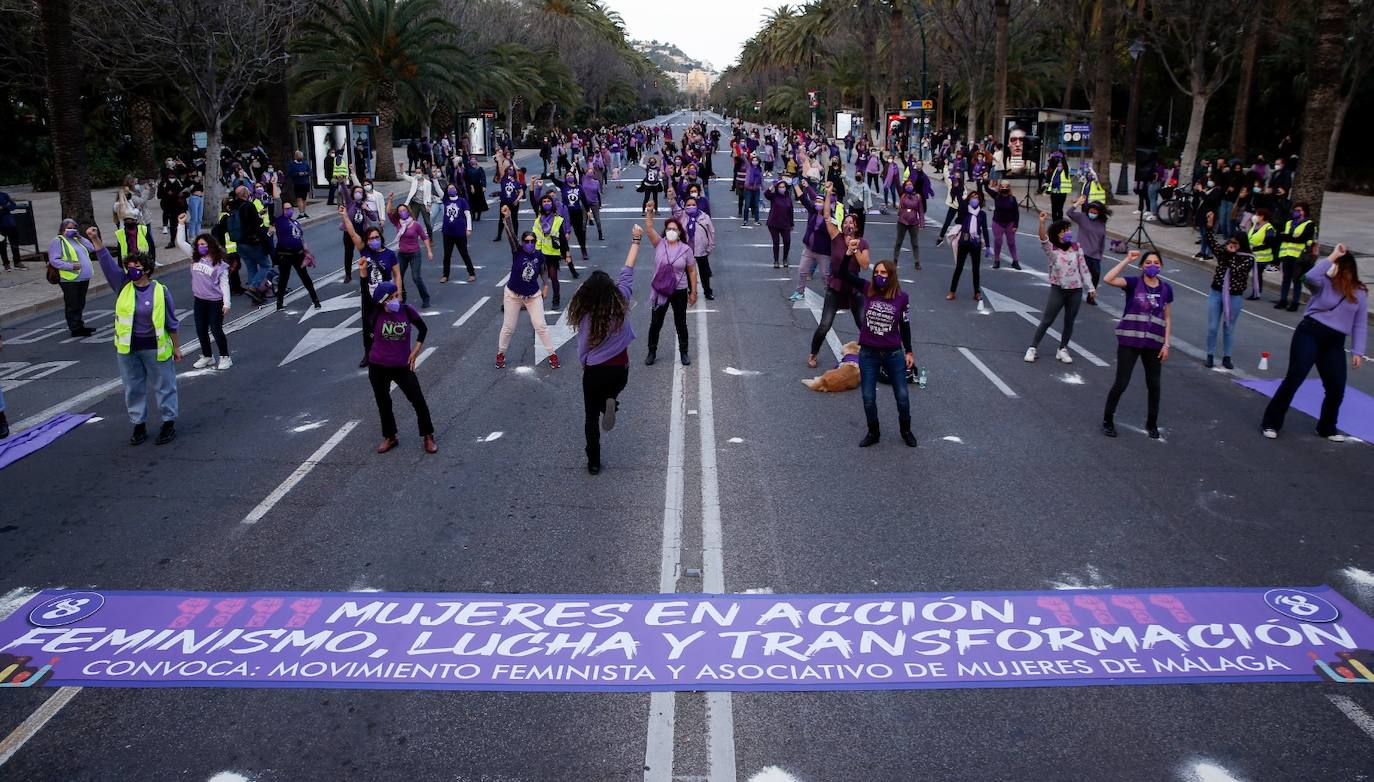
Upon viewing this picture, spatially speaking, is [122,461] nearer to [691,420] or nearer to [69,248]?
[691,420]

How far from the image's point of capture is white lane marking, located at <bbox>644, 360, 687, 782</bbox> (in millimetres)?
4621

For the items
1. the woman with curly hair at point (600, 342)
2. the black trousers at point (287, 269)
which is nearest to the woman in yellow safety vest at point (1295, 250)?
the woman with curly hair at point (600, 342)

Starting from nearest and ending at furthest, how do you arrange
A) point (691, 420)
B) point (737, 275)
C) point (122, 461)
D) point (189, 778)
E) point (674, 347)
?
point (189, 778) → point (122, 461) → point (691, 420) → point (674, 347) → point (737, 275)

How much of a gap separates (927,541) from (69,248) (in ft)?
39.5

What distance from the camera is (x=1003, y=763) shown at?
4.57 meters

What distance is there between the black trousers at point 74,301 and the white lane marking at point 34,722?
10.3 metres

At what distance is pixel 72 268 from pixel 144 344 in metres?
5.52

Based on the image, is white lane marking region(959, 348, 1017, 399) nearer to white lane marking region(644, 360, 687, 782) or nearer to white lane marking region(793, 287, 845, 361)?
white lane marking region(793, 287, 845, 361)

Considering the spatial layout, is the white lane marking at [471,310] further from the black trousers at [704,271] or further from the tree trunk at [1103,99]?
the tree trunk at [1103,99]

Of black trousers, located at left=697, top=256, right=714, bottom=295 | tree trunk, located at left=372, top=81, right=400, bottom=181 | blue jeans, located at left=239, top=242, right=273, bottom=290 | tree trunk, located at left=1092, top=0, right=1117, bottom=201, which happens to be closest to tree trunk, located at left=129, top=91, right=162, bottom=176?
tree trunk, located at left=372, top=81, right=400, bottom=181

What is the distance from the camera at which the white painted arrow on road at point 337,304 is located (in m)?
15.5

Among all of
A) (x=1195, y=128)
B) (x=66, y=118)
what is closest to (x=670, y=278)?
(x=66, y=118)

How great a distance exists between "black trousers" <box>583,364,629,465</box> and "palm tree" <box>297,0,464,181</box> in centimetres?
3224

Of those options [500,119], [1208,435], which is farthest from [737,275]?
[500,119]
